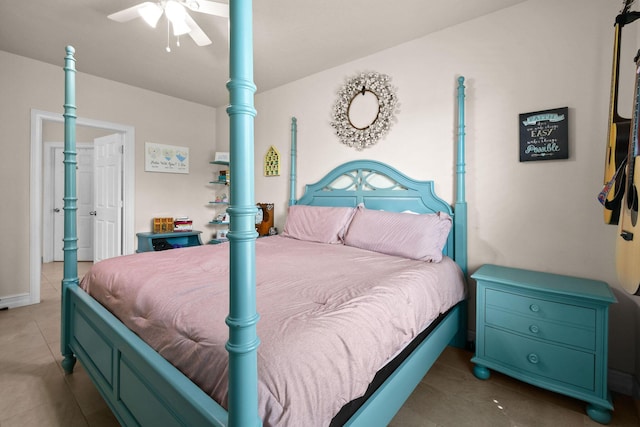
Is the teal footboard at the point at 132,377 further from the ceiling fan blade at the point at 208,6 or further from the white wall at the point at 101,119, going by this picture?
the white wall at the point at 101,119

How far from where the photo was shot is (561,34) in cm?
195

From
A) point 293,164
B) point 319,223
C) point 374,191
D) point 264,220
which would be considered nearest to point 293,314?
point 319,223

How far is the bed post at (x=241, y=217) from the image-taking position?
2.27ft

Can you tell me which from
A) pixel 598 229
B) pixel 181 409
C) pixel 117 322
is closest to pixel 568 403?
pixel 598 229

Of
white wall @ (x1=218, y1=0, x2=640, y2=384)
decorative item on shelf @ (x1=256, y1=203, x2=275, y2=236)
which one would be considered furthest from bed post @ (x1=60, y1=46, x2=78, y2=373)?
white wall @ (x1=218, y1=0, x2=640, y2=384)

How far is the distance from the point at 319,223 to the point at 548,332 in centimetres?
180

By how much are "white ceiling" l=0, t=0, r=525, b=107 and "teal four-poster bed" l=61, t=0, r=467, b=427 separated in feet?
2.23

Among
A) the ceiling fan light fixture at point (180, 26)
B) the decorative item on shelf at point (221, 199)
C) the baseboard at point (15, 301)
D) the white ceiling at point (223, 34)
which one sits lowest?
the baseboard at point (15, 301)

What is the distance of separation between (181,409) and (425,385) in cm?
148

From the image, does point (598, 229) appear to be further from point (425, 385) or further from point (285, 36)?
point (285, 36)

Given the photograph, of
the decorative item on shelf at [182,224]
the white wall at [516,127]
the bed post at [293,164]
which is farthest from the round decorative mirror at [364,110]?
the decorative item on shelf at [182,224]

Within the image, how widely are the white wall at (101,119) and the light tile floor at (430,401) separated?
1432mm

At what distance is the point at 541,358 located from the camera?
168 cm

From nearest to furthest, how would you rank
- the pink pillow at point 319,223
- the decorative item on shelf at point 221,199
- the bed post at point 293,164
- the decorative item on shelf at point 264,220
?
the pink pillow at point 319,223, the bed post at point 293,164, the decorative item on shelf at point 264,220, the decorative item on shelf at point 221,199
